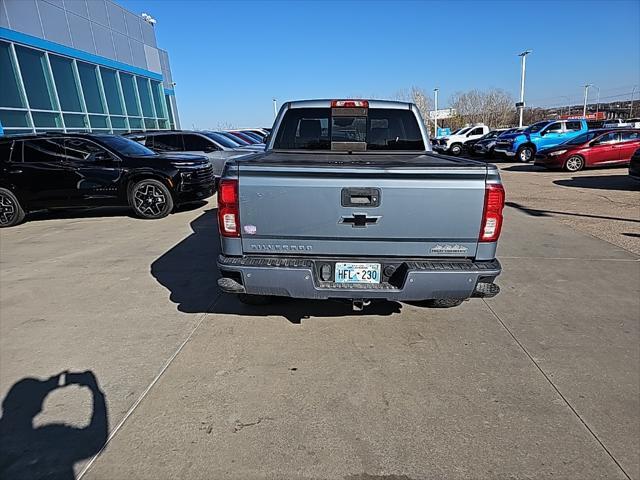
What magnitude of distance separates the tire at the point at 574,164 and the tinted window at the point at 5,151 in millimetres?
17668

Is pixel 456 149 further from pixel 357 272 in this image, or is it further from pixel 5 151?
pixel 357 272

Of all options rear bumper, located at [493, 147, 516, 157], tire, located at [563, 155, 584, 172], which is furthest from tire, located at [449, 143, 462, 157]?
tire, located at [563, 155, 584, 172]

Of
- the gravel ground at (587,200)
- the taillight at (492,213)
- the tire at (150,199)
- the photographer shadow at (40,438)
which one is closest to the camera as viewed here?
the photographer shadow at (40,438)

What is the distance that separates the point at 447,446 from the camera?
2363mm

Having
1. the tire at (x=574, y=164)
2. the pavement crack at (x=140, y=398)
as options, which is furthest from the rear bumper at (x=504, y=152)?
the pavement crack at (x=140, y=398)

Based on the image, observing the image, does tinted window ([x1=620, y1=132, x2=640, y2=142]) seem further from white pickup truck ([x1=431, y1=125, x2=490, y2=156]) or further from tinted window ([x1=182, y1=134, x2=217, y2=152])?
tinted window ([x1=182, y1=134, x2=217, y2=152])

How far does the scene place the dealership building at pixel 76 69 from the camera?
1479 cm

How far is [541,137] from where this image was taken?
20125 mm

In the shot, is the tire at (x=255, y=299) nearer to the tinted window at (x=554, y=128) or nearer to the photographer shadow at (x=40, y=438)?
the photographer shadow at (x=40, y=438)

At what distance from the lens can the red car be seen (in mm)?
15242

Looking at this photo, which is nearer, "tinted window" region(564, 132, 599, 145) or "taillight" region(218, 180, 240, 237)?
"taillight" region(218, 180, 240, 237)

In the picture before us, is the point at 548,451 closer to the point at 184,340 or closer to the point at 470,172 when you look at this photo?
the point at 470,172

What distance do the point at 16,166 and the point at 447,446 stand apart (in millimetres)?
9551

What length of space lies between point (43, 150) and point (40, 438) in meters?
7.75
